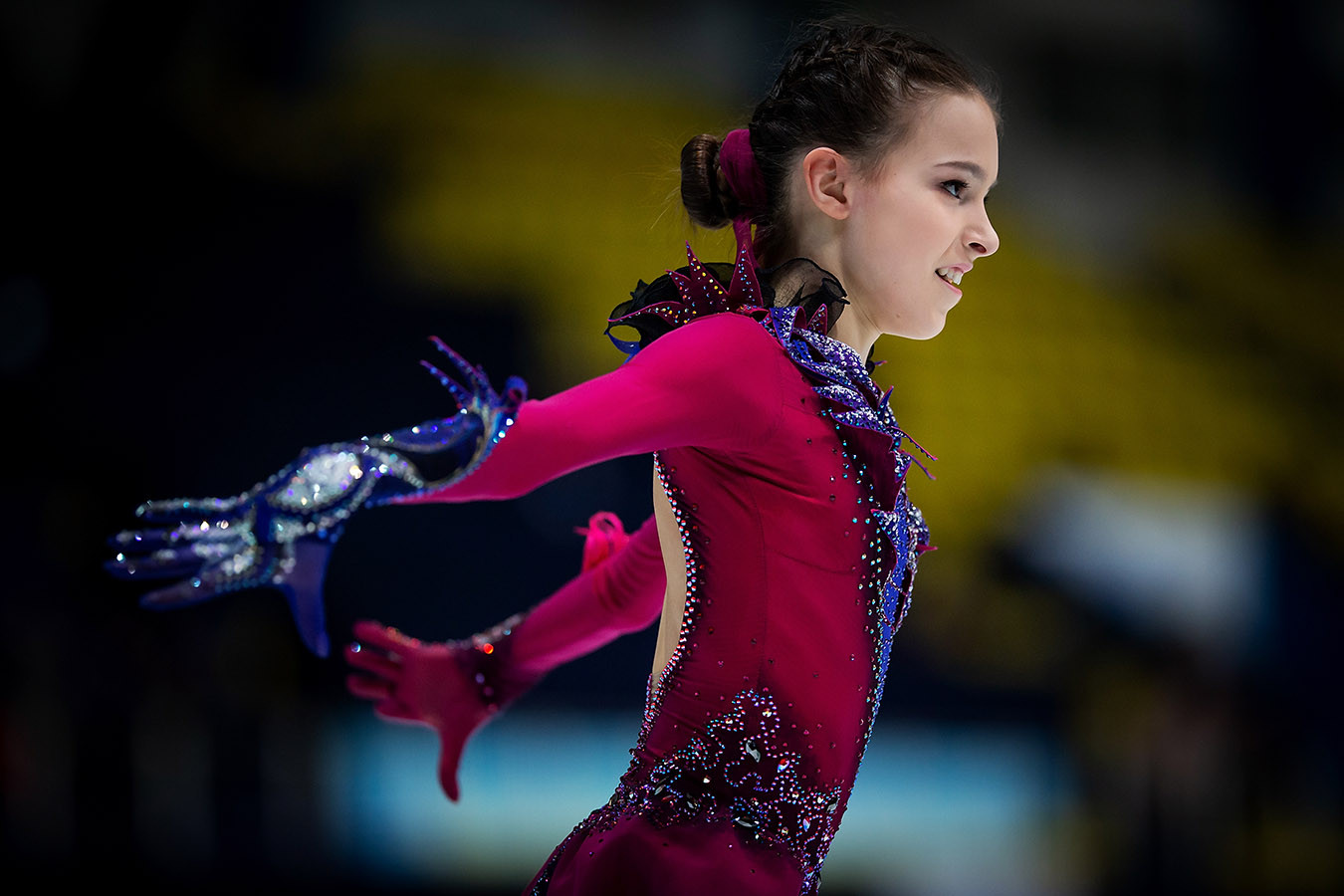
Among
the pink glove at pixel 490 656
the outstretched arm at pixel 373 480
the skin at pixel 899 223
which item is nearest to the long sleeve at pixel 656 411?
the outstretched arm at pixel 373 480

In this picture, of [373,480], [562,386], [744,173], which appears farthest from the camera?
[562,386]

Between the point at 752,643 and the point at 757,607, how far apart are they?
0.12 feet

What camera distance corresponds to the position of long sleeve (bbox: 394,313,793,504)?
1.08 metres

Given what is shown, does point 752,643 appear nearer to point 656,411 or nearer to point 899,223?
point 656,411

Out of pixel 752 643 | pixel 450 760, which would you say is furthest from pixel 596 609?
pixel 752 643

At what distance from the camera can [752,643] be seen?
125 centimetres

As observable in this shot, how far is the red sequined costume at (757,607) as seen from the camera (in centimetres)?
120

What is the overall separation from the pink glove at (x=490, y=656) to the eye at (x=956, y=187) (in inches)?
22.3

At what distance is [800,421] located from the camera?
1241 mm

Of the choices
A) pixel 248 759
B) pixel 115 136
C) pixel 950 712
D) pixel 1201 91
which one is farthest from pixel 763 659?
pixel 1201 91

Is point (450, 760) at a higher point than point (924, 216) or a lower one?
lower

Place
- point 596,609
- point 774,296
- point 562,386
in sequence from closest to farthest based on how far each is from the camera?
point 774,296 < point 596,609 < point 562,386

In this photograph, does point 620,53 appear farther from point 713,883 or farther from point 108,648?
point 713,883

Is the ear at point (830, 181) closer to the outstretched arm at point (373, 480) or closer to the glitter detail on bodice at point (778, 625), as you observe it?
the glitter detail on bodice at point (778, 625)
